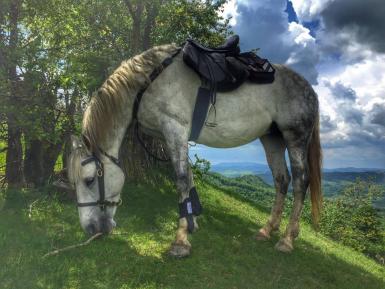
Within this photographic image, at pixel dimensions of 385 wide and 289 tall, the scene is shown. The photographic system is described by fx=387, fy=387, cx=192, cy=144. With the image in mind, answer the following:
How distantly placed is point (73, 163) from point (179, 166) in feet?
5.25

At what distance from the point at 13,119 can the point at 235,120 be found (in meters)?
5.60

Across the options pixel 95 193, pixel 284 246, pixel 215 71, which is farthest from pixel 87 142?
pixel 284 246

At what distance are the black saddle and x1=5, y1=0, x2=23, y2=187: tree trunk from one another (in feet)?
14.5

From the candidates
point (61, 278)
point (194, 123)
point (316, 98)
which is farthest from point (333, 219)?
point (61, 278)

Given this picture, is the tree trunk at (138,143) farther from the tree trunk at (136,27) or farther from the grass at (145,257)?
the grass at (145,257)

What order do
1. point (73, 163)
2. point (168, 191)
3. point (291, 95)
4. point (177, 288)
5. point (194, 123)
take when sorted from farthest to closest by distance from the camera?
1. point (168, 191)
2. point (291, 95)
3. point (194, 123)
4. point (73, 163)
5. point (177, 288)

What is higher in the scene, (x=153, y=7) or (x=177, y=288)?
(x=153, y=7)

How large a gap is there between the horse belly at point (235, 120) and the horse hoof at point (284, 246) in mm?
1977

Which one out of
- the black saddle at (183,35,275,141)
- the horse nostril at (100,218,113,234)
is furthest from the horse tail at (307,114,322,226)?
the horse nostril at (100,218,113,234)

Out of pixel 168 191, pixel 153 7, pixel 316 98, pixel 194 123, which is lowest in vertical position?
pixel 168 191

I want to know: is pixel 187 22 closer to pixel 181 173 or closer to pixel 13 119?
pixel 13 119

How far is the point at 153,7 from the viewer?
1231 cm

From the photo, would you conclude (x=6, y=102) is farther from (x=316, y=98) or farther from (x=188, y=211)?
(x=316, y=98)

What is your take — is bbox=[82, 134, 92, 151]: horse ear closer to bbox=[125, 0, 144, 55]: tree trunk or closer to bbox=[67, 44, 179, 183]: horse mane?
bbox=[67, 44, 179, 183]: horse mane
